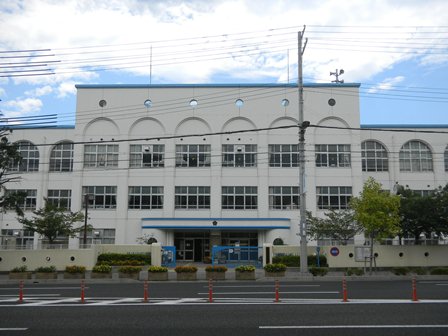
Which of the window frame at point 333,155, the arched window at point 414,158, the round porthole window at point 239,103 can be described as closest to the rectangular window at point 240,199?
the window frame at point 333,155

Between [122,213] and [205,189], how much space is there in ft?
26.0

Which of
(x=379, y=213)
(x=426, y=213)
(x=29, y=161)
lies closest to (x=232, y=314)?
(x=379, y=213)

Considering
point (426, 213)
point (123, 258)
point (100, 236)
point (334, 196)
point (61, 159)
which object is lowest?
point (123, 258)

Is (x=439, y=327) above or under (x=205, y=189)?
under

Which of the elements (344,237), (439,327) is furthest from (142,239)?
(439,327)

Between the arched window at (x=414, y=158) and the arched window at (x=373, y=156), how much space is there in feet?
5.48

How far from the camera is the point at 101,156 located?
44438 millimetres

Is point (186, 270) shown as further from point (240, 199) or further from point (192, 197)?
point (240, 199)

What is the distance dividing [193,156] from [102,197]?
9.27 meters

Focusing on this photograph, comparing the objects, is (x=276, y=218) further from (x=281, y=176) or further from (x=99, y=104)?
(x=99, y=104)

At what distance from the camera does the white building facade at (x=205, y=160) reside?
43.0 meters

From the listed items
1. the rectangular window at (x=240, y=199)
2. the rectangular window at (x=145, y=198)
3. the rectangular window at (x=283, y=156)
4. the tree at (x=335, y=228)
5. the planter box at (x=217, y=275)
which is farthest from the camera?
the rectangular window at (x=283, y=156)

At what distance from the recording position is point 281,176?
1704 inches

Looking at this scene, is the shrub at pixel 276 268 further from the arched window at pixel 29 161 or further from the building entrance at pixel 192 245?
the arched window at pixel 29 161
